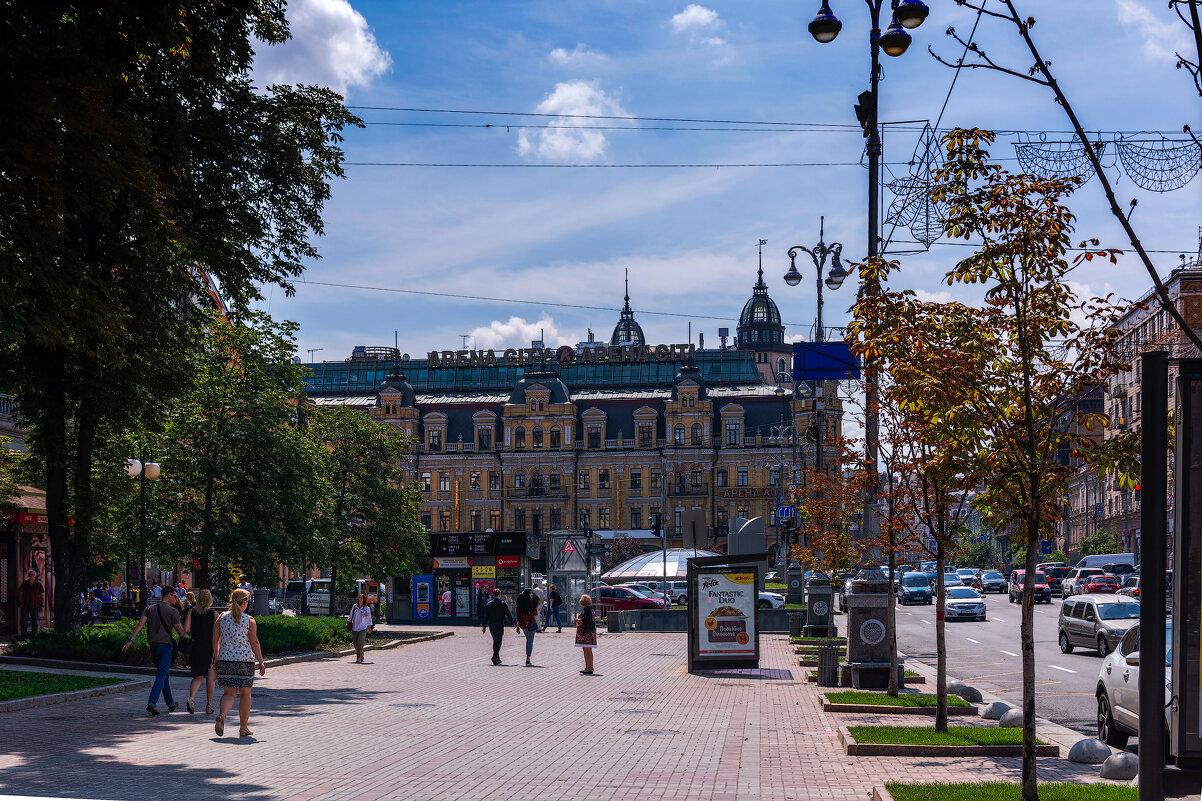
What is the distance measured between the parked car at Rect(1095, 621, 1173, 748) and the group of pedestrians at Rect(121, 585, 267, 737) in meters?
10.8

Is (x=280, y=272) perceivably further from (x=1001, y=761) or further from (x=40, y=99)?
(x=1001, y=761)

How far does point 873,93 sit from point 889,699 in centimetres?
1002

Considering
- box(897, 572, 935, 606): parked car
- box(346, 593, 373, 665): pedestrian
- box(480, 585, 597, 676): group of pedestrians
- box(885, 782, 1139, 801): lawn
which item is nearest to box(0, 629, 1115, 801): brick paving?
box(885, 782, 1139, 801): lawn

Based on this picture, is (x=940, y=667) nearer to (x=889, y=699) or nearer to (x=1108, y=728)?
(x=1108, y=728)

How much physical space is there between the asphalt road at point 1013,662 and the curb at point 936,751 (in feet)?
12.3

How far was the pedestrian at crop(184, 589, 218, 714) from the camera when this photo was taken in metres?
17.8

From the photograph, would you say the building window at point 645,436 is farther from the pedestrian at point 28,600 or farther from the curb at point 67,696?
the curb at point 67,696

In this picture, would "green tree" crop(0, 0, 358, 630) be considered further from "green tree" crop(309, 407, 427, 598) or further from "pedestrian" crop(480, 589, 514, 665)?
"green tree" crop(309, 407, 427, 598)

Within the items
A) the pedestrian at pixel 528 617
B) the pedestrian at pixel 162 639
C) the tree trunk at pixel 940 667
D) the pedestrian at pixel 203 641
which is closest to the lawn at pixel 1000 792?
the tree trunk at pixel 940 667

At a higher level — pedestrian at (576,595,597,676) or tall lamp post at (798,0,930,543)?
tall lamp post at (798,0,930,543)

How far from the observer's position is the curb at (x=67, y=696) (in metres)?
18.6

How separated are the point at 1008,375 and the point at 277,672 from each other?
21.1 m

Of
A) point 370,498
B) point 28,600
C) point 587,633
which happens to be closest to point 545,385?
point 370,498

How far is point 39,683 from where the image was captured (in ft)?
68.9
